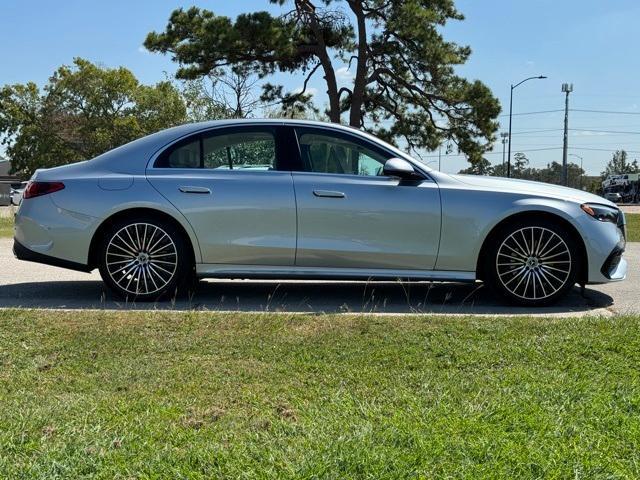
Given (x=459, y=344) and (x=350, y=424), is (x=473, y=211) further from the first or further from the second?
(x=350, y=424)

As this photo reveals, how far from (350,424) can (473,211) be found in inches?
118

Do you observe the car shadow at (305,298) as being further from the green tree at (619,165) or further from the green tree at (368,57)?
the green tree at (619,165)

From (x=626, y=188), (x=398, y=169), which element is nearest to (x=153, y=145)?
(x=398, y=169)

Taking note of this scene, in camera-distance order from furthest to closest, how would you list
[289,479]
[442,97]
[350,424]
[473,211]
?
1. [442,97]
2. [473,211]
3. [350,424]
4. [289,479]

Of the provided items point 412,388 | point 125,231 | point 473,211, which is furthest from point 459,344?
point 125,231

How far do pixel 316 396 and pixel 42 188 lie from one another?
11.8 ft

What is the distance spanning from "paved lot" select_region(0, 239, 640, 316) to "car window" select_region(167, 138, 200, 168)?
1.21 m

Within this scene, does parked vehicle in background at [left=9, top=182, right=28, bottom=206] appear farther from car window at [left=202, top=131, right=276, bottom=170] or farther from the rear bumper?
car window at [left=202, top=131, right=276, bottom=170]

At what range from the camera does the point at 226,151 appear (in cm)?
553

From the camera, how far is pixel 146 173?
543 cm

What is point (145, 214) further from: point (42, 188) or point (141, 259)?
point (42, 188)

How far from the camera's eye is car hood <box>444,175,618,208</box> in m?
5.34

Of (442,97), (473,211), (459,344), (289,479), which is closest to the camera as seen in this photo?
(289,479)

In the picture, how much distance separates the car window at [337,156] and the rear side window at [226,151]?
302 millimetres
